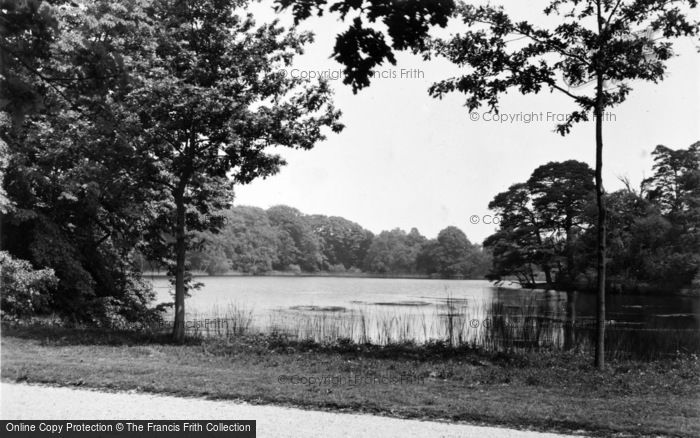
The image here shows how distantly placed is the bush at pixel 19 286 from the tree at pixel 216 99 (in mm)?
3399

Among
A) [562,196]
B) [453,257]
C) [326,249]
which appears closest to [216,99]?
[562,196]

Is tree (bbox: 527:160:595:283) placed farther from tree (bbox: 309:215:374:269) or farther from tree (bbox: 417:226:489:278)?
tree (bbox: 309:215:374:269)

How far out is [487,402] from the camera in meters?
7.56

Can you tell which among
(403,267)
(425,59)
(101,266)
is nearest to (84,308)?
(101,266)

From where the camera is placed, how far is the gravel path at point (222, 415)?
6125 mm

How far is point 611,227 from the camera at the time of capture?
50031 millimetres

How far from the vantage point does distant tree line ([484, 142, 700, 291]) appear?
4631 centimetres

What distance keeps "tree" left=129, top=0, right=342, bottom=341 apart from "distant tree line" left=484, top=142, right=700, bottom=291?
39697 mm

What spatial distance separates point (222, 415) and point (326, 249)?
13572 cm

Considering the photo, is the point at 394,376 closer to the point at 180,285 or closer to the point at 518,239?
the point at 180,285

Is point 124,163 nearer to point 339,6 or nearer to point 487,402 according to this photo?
point 487,402

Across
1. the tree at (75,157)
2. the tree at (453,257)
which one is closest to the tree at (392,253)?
the tree at (453,257)

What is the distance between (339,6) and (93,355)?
9.96 m

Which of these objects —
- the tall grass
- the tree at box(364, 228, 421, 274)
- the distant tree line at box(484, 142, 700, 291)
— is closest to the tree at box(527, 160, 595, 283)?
the distant tree line at box(484, 142, 700, 291)
